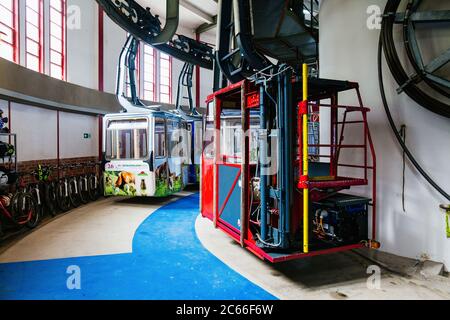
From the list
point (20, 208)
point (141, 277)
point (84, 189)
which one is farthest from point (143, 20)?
point (141, 277)

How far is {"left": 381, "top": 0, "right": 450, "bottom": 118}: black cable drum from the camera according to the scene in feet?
11.2

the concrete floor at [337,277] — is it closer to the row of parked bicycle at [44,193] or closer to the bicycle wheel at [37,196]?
the row of parked bicycle at [44,193]

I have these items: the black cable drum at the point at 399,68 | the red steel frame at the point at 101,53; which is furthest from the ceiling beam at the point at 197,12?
the black cable drum at the point at 399,68

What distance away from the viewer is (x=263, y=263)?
3.83 meters

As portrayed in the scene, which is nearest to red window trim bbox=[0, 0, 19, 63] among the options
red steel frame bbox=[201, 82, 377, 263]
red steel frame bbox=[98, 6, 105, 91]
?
red steel frame bbox=[98, 6, 105, 91]

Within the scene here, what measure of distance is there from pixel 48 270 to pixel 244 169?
271 centimetres

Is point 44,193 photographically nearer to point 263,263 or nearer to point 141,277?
point 141,277

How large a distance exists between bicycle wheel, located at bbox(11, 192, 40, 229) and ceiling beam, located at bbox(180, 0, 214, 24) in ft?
29.0

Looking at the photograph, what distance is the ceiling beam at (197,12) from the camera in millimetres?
11016

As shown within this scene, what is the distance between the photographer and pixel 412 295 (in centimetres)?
295

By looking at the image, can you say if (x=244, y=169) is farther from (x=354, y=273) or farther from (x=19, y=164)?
(x=19, y=164)

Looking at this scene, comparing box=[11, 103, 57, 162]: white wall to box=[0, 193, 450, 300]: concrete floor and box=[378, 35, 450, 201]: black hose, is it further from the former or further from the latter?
box=[378, 35, 450, 201]: black hose

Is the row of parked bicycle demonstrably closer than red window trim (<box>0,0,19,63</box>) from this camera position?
Yes

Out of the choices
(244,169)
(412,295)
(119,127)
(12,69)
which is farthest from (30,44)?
(412,295)
